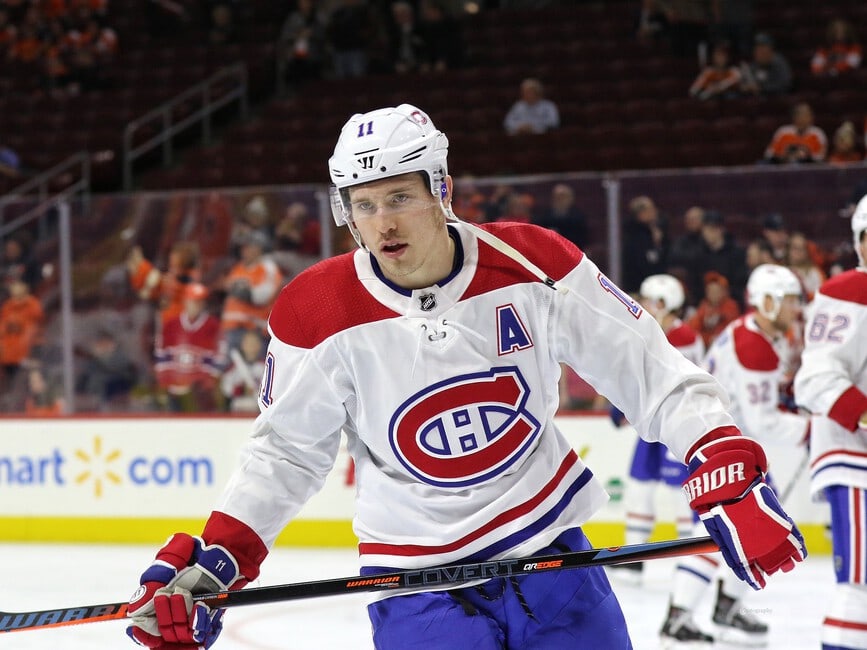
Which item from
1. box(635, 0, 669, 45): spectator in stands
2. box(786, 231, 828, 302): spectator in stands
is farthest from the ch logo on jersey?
box(635, 0, 669, 45): spectator in stands

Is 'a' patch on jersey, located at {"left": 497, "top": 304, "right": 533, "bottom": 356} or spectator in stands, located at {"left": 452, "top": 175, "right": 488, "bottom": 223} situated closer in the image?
'a' patch on jersey, located at {"left": 497, "top": 304, "right": 533, "bottom": 356}

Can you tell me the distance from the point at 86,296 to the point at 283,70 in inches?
177

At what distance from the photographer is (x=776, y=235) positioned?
6469 millimetres

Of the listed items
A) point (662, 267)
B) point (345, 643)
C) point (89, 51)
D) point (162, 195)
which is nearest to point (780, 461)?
point (662, 267)

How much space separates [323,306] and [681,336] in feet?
12.3

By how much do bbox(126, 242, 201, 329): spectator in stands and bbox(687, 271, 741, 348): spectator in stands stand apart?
2.55 metres

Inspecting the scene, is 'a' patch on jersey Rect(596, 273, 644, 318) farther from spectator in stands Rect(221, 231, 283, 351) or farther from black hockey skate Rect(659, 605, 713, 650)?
spectator in stands Rect(221, 231, 283, 351)

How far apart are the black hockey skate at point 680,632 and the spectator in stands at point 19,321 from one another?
405 centimetres

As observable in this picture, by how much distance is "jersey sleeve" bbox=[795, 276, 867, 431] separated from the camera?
3.22 metres

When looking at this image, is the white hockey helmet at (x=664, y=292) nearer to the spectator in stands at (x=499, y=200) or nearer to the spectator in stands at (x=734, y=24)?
the spectator in stands at (x=499, y=200)

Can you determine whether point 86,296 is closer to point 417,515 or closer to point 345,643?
point 345,643

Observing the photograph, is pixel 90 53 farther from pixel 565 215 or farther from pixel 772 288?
pixel 772 288

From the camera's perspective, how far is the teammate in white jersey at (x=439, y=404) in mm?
2107

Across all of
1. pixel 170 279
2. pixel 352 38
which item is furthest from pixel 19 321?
pixel 352 38
